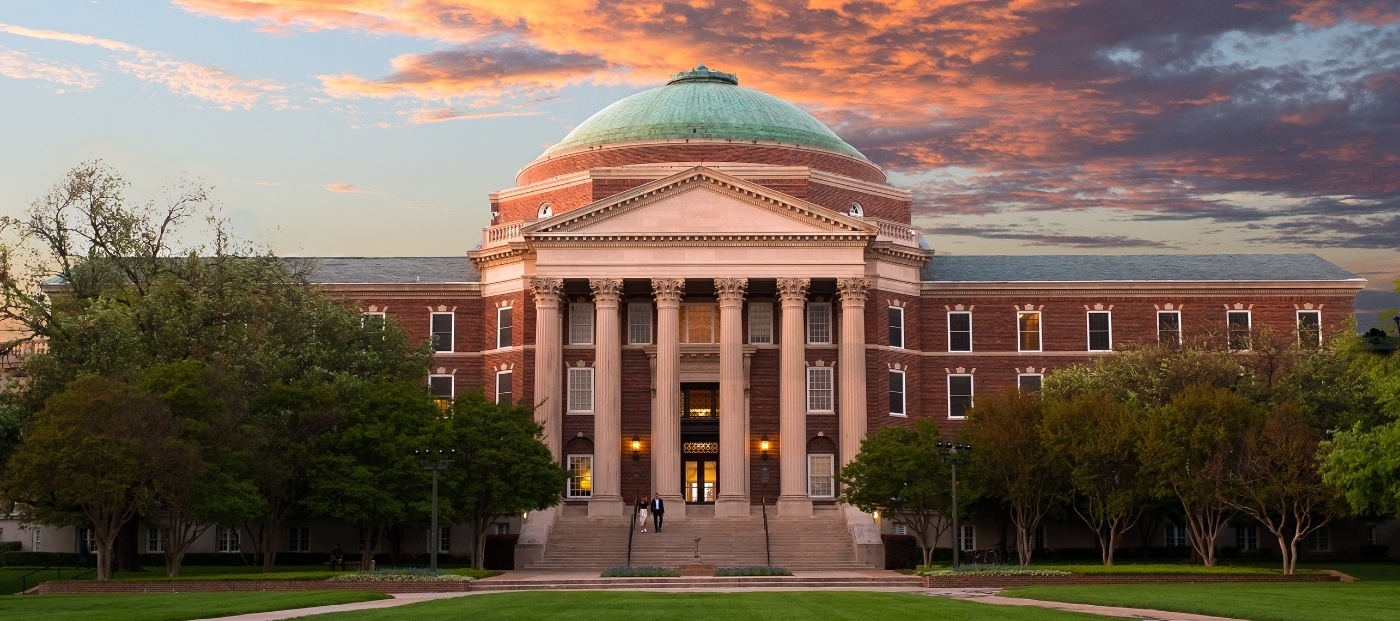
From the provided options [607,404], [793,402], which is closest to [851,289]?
[793,402]

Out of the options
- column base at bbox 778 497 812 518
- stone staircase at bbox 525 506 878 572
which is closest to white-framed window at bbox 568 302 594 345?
stone staircase at bbox 525 506 878 572

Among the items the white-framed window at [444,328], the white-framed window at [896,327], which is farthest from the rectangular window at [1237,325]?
the white-framed window at [444,328]

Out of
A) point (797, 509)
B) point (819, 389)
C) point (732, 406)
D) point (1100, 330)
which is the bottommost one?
point (797, 509)

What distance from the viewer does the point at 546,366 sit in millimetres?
71875

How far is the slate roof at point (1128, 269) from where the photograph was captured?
80188mm

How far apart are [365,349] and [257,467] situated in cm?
1075

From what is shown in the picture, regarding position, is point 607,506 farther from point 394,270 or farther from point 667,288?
point 394,270

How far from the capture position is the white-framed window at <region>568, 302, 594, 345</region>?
247 ft

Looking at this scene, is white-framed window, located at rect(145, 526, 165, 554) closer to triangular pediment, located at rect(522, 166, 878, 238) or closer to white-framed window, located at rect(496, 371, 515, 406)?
→ white-framed window, located at rect(496, 371, 515, 406)

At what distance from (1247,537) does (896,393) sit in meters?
16.7

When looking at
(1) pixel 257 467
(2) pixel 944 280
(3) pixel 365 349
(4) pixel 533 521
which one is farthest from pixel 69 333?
(2) pixel 944 280

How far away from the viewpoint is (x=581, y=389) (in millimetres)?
75000

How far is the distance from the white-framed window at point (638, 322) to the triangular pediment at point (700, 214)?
480cm

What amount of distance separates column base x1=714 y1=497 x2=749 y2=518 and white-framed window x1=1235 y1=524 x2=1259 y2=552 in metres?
22.0
